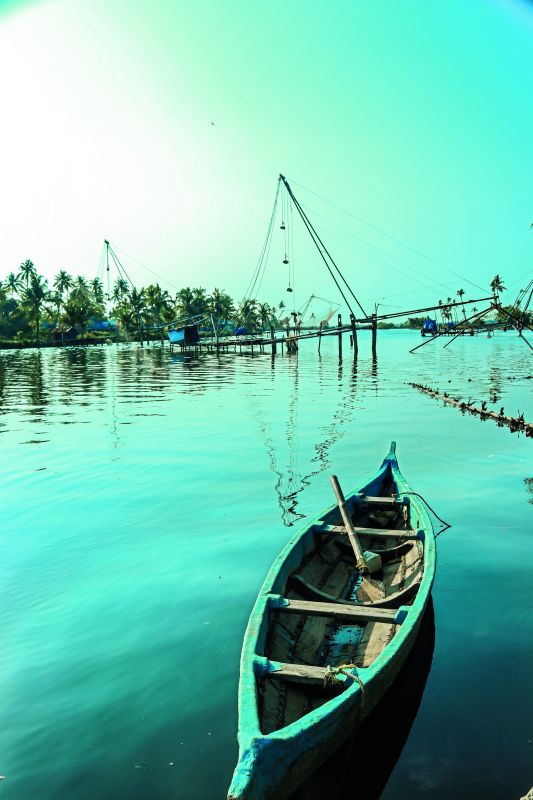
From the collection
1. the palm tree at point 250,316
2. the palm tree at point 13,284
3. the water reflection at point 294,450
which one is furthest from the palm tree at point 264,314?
the water reflection at point 294,450

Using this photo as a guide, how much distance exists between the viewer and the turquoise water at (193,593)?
4637mm

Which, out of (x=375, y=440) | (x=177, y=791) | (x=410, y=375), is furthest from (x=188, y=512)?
(x=410, y=375)

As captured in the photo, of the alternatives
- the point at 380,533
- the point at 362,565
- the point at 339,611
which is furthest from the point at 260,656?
the point at 380,533

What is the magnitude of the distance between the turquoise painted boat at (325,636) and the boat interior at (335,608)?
0.01 meters

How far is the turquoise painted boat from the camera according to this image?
346 centimetres

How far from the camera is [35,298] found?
3524 inches

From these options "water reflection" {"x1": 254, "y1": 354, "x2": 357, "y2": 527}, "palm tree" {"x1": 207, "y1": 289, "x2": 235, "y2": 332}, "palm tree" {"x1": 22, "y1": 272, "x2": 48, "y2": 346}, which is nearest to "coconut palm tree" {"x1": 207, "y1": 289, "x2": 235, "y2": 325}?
"palm tree" {"x1": 207, "y1": 289, "x2": 235, "y2": 332}

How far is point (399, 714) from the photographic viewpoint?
5.18m

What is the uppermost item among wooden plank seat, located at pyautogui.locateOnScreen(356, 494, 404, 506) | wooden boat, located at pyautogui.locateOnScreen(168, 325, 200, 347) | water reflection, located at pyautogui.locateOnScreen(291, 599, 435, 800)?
wooden boat, located at pyautogui.locateOnScreen(168, 325, 200, 347)

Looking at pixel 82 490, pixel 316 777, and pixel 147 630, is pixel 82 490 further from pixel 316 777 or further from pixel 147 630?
pixel 316 777

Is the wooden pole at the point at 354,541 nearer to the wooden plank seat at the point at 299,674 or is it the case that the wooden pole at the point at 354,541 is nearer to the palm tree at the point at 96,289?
the wooden plank seat at the point at 299,674

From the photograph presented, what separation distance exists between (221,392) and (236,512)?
20.9 metres

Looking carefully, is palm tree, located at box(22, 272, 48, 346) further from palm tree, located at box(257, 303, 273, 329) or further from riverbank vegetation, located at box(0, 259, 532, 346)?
palm tree, located at box(257, 303, 273, 329)

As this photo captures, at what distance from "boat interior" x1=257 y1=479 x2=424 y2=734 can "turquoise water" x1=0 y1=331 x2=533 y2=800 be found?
0.69 m
